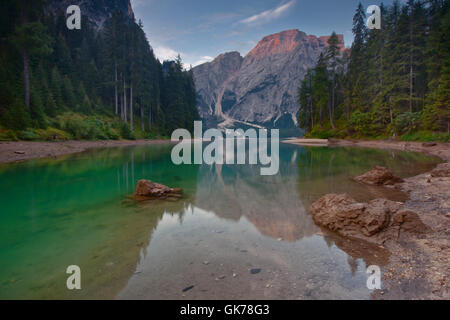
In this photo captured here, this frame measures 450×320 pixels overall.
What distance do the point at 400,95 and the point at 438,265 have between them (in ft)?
131

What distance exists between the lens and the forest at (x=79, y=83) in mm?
26281

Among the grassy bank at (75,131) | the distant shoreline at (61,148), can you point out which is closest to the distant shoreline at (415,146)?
the distant shoreline at (61,148)

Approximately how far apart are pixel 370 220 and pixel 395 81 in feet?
132

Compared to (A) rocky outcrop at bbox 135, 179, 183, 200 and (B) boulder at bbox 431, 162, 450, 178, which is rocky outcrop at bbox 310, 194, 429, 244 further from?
(B) boulder at bbox 431, 162, 450, 178

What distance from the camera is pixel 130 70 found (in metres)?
48.6

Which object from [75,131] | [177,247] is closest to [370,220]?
[177,247]

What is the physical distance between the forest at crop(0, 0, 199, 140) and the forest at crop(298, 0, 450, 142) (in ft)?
129

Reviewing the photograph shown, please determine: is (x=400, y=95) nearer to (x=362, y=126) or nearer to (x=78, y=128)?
(x=362, y=126)

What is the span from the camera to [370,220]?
563cm

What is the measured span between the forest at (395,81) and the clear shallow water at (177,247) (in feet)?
90.0

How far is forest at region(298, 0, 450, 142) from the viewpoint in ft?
91.0

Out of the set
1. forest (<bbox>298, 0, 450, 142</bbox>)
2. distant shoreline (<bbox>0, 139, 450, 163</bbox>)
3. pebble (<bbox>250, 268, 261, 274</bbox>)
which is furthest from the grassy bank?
forest (<bbox>298, 0, 450, 142</bbox>)

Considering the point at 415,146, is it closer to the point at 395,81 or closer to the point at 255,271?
the point at 395,81
